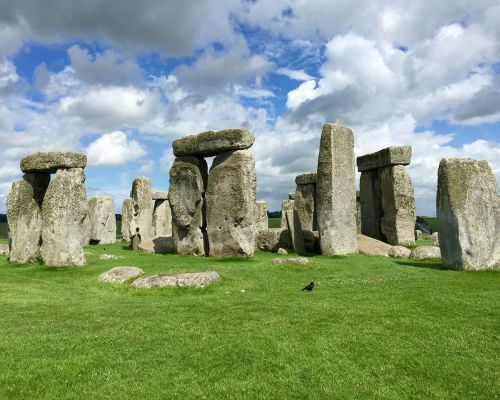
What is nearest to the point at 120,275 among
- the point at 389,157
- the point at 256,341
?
the point at 256,341

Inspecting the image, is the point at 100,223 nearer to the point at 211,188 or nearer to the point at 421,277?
the point at 211,188

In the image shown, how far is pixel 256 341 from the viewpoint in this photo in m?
6.16

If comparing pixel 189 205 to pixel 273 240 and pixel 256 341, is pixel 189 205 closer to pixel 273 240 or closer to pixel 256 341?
pixel 273 240

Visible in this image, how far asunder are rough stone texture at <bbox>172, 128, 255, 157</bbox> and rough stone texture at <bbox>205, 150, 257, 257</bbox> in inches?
13.1

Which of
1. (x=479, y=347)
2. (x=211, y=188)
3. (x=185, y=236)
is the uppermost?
(x=211, y=188)

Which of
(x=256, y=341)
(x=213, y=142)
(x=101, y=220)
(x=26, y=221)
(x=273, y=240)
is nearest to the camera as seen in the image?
(x=256, y=341)

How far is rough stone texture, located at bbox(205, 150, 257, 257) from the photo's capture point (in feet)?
56.3

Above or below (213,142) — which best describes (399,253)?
below

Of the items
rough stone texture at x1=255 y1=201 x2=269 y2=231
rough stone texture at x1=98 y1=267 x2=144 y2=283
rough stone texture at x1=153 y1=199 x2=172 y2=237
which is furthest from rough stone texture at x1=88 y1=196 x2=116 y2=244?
rough stone texture at x1=98 y1=267 x2=144 y2=283

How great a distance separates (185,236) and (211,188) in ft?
8.40

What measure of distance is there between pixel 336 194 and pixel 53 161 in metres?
10.2

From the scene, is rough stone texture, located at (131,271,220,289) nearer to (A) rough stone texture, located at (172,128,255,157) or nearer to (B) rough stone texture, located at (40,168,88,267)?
(B) rough stone texture, located at (40,168,88,267)

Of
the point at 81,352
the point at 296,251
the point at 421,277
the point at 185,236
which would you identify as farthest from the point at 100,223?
the point at 81,352

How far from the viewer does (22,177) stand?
16.2 m
